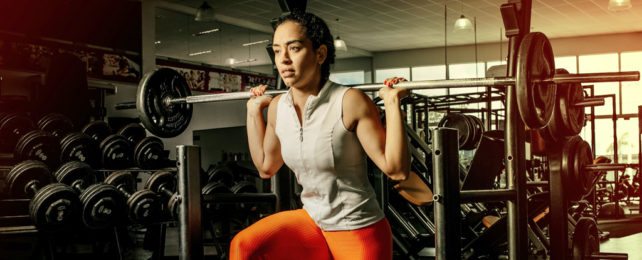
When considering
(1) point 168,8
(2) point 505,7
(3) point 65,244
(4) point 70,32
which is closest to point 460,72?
(1) point 168,8

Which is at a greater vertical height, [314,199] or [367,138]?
[367,138]

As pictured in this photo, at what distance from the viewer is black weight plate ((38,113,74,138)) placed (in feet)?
17.6

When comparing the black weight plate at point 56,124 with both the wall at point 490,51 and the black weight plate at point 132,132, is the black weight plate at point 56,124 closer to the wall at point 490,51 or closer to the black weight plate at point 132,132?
the black weight plate at point 132,132

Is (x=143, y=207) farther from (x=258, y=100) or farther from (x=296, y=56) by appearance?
(x=296, y=56)

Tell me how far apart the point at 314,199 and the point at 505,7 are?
0.86m

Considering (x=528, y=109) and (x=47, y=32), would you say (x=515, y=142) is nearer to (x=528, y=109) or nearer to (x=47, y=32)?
(x=528, y=109)

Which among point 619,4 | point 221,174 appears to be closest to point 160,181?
point 221,174

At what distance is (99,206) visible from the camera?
4.00 meters

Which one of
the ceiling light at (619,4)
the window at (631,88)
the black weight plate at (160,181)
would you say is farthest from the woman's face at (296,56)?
the window at (631,88)

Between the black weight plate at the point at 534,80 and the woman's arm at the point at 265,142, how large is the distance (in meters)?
0.63

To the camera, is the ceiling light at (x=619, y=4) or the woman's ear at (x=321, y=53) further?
the ceiling light at (x=619, y=4)

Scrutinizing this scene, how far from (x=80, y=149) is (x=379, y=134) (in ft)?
14.6

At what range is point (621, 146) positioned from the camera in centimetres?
1092

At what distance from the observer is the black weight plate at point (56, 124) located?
5352mm
